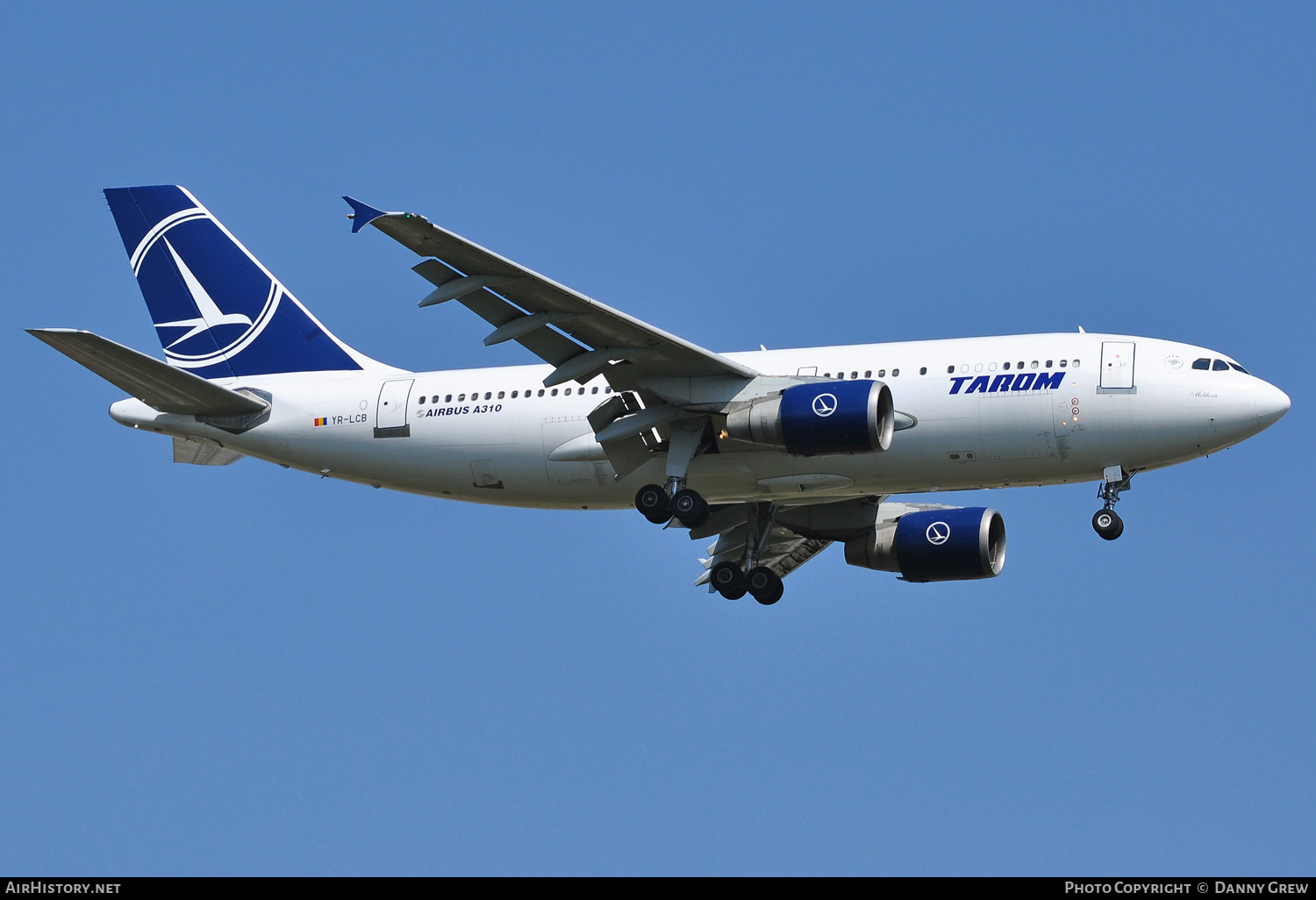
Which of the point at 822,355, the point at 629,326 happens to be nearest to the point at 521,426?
the point at 629,326

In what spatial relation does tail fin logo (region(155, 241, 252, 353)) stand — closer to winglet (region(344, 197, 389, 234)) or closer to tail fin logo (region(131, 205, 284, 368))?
tail fin logo (region(131, 205, 284, 368))

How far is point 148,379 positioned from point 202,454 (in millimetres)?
2736

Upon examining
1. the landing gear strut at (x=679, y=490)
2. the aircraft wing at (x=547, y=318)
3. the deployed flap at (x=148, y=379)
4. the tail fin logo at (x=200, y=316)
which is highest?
the tail fin logo at (x=200, y=316)

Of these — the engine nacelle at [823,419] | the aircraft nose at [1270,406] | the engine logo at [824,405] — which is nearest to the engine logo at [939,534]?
the engine nacelle at [823,419]

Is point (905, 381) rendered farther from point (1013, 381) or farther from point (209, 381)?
point (209, 381)

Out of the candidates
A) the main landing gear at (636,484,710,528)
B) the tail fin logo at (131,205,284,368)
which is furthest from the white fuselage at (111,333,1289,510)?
the tail fin logo at (131,205,284,368)

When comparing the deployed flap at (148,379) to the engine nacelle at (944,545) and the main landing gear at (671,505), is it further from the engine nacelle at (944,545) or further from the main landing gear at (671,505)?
the engine nacelle at (944,545)

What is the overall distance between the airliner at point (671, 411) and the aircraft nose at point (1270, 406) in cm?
5

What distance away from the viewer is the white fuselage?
33.1 meters

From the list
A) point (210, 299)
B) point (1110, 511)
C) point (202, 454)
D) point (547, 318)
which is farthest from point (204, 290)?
point (1110, 511)

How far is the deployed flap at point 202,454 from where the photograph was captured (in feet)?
125

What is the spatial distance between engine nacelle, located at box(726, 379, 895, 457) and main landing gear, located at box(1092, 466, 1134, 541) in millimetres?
Answer: 4206

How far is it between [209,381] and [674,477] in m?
10.1

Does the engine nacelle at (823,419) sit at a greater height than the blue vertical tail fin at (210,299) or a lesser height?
lesser
